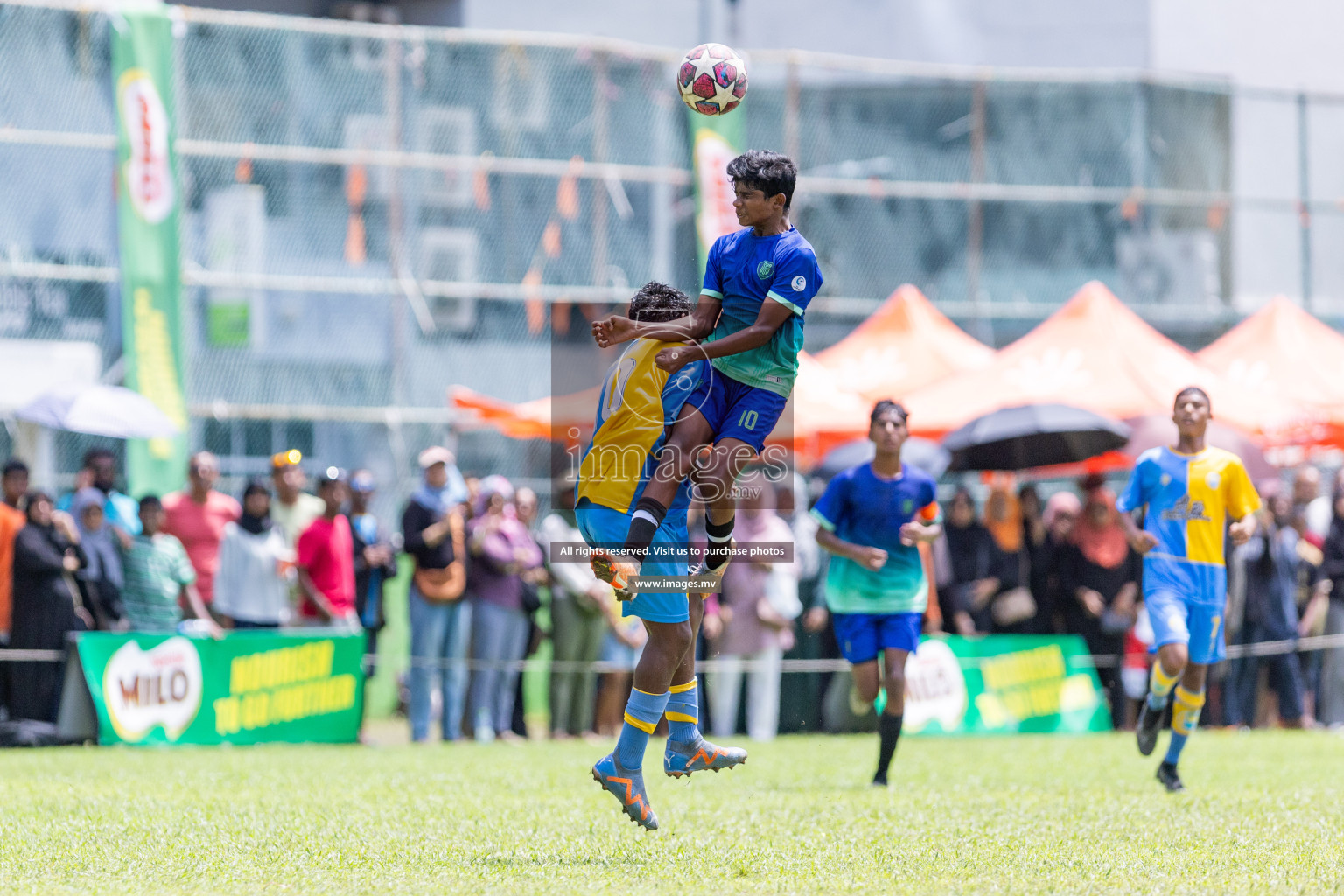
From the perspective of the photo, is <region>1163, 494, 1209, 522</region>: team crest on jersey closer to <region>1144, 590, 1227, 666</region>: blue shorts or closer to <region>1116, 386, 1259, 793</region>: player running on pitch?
<region>1116, 386, 1259, 793</region>: player running on pitch

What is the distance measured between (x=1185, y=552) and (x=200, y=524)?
824 centimetres

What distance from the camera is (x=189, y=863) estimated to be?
6945mm

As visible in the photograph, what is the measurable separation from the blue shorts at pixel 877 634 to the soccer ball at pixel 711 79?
4132mm

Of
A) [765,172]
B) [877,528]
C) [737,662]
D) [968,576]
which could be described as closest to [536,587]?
[737,662]

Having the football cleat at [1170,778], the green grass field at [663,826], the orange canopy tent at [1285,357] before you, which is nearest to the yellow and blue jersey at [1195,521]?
the football cleat at [1170,778]

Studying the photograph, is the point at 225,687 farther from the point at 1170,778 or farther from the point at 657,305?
the point at 657,305

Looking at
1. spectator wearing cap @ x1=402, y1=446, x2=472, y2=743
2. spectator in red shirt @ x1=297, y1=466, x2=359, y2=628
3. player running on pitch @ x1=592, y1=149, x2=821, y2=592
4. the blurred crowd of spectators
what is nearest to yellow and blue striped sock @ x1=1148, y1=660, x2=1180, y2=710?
the blurred crowd of spectators

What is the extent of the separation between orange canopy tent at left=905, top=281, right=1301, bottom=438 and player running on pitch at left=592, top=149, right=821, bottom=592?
10.2m

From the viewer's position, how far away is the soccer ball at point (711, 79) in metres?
7.76

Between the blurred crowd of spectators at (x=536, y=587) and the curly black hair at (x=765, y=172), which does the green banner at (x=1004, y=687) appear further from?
the curly black hair at (x=765, y=172)

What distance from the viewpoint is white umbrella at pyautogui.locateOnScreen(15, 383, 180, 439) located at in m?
14.6

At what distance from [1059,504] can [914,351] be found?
3573 mm

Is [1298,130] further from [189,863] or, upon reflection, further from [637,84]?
[189,863]

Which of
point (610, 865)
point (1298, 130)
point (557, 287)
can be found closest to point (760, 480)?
point (557, 287)
